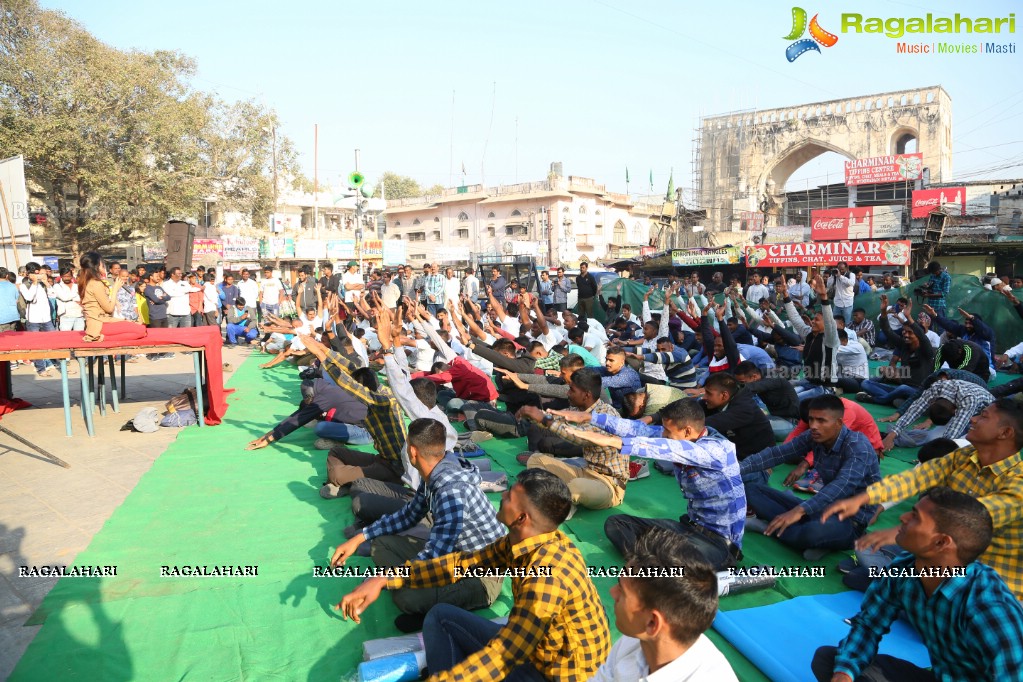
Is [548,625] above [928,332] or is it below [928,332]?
below

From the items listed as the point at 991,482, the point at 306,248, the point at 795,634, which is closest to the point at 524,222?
the point at 306,248

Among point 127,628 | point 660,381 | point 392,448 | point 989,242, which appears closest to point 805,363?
point 660,381

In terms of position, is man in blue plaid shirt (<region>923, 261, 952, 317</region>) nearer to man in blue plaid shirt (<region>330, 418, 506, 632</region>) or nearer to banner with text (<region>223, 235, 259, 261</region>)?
man in blue plaid shirt (<region>330, 418, 506, 632</region>)

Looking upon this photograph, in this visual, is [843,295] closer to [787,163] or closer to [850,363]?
[850,363]

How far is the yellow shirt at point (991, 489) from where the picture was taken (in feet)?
9.61

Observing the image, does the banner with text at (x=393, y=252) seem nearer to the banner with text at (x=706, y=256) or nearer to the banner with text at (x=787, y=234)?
the banner with text at (x=706, y=256)

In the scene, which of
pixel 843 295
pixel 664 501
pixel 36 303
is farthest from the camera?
pixel 843 295

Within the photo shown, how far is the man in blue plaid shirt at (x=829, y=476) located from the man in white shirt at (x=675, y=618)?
7.48 ft

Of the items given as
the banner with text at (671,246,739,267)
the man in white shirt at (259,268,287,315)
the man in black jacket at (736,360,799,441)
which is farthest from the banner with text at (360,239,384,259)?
the man in black jacket at (736,360,799,441)

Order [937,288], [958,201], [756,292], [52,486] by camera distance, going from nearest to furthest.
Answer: [52,486] < [937,288] < [756,292] < [958,201]

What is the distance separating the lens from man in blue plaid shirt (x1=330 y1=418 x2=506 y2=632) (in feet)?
10.2

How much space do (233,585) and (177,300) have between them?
9.94 m

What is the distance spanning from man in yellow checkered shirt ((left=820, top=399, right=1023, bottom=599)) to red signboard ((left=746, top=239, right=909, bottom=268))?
18.1m

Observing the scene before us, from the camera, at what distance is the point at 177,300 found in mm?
12469
